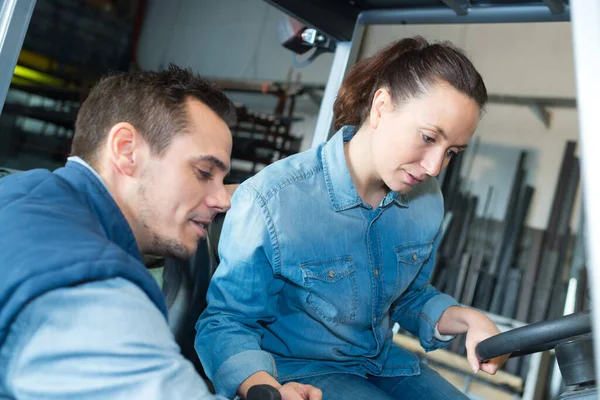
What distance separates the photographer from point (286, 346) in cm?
133

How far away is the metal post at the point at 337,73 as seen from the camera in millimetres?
1727

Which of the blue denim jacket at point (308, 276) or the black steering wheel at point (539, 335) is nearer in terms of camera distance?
the black steering wheel at point (539, 335)

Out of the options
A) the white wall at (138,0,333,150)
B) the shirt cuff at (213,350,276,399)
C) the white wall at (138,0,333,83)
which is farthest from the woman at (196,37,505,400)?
the white wall at (138,0,333,83)

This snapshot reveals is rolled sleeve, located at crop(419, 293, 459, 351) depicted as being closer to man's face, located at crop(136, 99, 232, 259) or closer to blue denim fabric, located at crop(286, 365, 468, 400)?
blue denim fabric, located at crop(286, 365, 468, 400)

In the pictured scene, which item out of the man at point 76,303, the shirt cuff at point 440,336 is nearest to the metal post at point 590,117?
the man at point 76,303

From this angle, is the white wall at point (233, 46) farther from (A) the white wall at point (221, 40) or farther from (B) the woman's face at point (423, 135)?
(B) the woman's face at point (423, 135)

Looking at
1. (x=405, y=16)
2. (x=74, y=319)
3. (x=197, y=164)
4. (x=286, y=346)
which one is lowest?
(x=286, y=346)

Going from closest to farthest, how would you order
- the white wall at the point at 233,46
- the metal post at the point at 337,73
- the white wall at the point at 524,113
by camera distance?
1. the metal post at the point at 337,73
2. the white wall at the point at 524,113
3. the white wall at the point at 233,46

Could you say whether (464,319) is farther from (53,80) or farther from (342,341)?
(53,80)

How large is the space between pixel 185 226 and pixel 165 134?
0.15 m

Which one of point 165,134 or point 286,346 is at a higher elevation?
point 165,134

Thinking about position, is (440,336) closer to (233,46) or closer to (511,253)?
(511,253)

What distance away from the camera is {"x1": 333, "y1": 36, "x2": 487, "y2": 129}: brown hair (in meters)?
1.34

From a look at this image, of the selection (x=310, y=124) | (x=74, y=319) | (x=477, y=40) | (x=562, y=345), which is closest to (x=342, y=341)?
(x=562, y=345)
